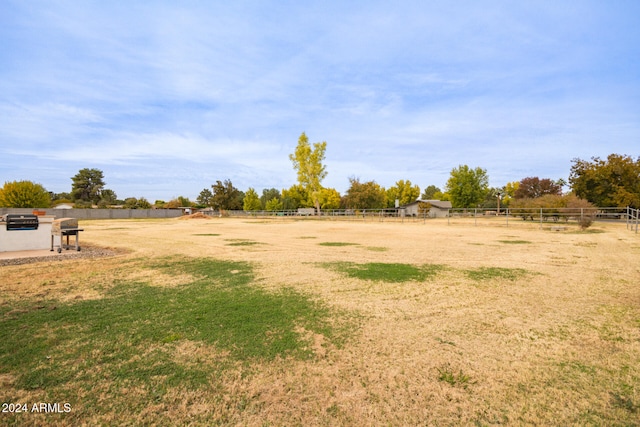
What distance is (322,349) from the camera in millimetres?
3334

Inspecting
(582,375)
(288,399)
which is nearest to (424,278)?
Result: (582,375)

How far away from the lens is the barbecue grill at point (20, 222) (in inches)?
380

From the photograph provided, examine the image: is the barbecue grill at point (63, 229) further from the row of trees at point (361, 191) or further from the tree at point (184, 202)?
the tree at point (184, 202)

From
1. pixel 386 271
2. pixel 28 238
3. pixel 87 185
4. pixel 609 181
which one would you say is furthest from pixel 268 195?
pixel 386 271

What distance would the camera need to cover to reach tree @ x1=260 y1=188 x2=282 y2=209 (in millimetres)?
84606

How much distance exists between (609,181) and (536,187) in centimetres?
3822

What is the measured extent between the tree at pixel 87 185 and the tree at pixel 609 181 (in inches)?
3938

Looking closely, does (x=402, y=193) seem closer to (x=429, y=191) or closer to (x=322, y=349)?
(x=429, y=191)

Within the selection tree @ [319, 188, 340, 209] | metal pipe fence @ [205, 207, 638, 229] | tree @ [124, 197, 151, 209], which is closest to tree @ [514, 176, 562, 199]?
metal pipe fence @ [205, 207, 638, 229]

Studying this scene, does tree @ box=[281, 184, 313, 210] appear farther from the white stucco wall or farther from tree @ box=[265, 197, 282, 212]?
the white stucco wall

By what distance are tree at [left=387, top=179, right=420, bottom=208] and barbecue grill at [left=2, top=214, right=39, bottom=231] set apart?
3039 inches

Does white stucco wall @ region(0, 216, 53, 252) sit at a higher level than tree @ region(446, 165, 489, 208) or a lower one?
lower

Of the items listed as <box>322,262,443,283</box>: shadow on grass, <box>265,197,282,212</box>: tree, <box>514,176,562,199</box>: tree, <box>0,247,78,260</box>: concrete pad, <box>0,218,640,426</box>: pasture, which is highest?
<box>514,176,562,199</box>: tree

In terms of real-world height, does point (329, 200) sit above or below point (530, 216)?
above
